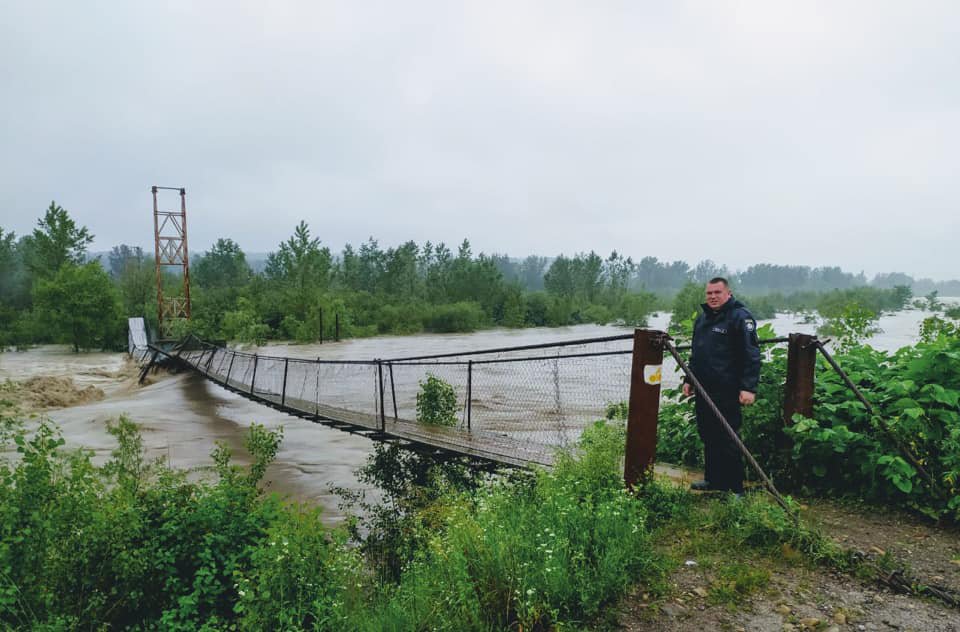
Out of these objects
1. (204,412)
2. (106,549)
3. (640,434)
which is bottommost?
(204,412)

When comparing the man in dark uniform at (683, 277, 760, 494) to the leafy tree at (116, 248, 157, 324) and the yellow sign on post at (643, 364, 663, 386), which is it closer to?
the yellow sign on post at (643, 364, 663, 386)

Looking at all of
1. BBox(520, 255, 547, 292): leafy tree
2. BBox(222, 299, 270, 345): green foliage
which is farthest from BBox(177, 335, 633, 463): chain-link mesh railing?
BBox(520, 255, 547, 292): leafy tree

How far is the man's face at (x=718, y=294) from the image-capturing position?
3740mm

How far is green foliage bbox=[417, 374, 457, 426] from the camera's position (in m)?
8.53

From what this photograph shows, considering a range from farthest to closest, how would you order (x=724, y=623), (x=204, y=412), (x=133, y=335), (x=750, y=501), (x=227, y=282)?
(x=227, y=282) → (x=133, y=335) → (x=204, y=412) → (x=750, y=501) → (x=724, y=623)

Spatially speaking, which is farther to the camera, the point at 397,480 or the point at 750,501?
the point at 397,480

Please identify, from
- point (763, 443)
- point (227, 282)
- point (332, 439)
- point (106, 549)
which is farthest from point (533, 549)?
point (227, 282)

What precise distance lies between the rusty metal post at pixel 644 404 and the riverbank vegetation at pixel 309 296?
15398mm

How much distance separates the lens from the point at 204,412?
15695 millimetres

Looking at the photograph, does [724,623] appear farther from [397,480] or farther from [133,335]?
[133,335]

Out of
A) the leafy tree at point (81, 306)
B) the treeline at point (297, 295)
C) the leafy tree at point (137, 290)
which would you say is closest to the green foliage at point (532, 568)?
the treeline at point (297, 295)

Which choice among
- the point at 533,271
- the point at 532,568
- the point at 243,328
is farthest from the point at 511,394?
the point at 533,271

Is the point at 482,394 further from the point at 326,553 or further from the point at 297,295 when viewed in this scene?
the point at 297,295

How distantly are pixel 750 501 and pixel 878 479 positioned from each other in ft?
3.19
